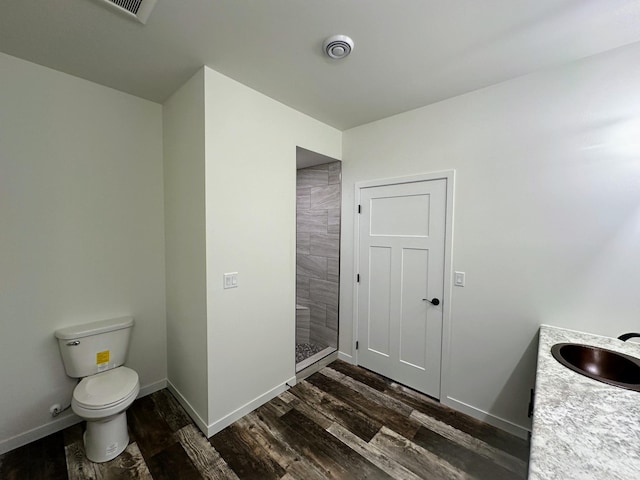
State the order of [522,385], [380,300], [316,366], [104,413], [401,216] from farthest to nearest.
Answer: [316,366], [380,300], [401,216], [522,385], [104,413]

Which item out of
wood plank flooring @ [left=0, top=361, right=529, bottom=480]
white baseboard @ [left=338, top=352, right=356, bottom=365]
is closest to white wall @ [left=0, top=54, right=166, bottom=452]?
wood plank flooring @ [left=0, top=361, right=529, bottom=480]

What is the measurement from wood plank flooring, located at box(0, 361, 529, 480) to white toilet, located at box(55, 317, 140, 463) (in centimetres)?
13

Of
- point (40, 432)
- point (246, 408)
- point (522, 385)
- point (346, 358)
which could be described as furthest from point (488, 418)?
point (40, 432)

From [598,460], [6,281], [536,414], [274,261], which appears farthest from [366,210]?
[6,281]

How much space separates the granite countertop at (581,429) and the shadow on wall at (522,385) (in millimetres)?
588

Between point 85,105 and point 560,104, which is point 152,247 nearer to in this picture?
point 85,105

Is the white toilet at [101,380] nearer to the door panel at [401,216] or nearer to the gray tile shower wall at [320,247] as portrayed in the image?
the gray tile shower wall at [320,247]

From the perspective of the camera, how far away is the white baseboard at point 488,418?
185cm

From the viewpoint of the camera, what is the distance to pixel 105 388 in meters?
1.72

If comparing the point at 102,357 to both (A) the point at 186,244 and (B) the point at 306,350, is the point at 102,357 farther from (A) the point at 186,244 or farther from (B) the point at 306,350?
(B) the point at 306,350

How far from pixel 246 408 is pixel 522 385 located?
2.13 m

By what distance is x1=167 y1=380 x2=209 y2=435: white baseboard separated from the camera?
185cm

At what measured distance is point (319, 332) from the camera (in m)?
3.22

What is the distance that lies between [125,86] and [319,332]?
310 centimetres
